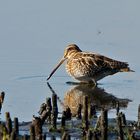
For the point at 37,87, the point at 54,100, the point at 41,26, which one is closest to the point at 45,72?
the point at 37,87

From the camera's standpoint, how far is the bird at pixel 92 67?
38.3 feet

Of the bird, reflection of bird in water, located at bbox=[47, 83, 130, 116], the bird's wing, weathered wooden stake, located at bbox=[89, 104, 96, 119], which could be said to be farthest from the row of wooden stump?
the bird's wing

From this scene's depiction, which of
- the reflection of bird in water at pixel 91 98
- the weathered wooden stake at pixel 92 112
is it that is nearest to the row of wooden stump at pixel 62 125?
the weathered wooden stake at pixel 92 112

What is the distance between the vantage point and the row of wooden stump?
20.0 ft

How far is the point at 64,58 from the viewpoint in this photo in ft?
40.8

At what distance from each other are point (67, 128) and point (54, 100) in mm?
326

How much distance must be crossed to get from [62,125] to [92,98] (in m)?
2.49

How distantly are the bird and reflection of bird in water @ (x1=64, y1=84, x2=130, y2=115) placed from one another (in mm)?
673

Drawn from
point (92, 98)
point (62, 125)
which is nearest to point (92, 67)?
point (92, 98)

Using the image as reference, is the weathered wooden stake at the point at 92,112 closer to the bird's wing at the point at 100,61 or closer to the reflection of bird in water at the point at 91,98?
the reflection of bird in water at the point at 91,98

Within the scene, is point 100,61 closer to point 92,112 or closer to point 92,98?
point 92,98

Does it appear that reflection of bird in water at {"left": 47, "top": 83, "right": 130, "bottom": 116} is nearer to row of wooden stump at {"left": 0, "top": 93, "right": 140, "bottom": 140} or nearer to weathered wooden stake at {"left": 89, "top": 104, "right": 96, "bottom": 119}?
weathered wooden stake at {"left": 89, "top": 104, "right": 96, "bottom": 119}

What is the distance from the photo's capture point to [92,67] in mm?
11875

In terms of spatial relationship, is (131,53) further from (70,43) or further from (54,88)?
(54,88)
